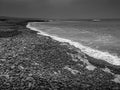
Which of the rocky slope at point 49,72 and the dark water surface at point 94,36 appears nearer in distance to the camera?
the rocky slope at point 49,72

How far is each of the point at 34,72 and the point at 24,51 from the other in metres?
4.88

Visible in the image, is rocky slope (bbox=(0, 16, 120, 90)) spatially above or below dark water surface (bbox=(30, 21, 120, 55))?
above

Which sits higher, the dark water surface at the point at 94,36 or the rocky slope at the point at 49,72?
the rocky slope at the point at 49,72

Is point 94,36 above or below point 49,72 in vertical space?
below

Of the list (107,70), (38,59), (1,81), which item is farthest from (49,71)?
(107,70)

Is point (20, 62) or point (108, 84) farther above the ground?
point (20, 62)

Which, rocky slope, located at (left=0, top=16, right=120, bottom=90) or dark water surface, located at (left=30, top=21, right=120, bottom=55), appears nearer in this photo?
rocky slope, located at (left=0, top=16, right=120, bottom=90)

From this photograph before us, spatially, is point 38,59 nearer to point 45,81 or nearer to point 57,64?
point 57,64

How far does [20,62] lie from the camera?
13.2m

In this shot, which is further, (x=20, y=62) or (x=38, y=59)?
(x=38, y=59)

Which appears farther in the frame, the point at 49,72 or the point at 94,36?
the point at 94,36

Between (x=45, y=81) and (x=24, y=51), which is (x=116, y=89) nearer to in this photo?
(x=45, y=81)

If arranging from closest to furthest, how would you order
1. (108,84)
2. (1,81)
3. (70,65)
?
(1,81)
(108,84)
(70,65)

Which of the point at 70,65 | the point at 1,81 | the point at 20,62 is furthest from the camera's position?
the point at 70,65
